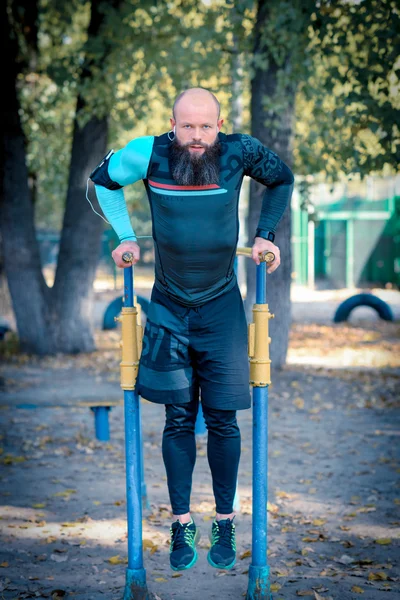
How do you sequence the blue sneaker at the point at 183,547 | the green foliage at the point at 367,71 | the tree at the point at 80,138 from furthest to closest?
the tree at the point at 80,138 < the green foliage at the point at 367,71 < the blue sneaker at the point at 183,547

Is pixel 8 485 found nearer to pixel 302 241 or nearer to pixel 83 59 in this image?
pixel 83 59

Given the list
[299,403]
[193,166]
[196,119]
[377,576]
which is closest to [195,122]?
[196,119]

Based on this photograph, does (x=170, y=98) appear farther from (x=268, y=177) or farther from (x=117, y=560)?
(x=268, y=177)

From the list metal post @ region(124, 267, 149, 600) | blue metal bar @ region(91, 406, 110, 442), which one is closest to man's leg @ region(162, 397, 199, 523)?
metal post @ region(124, 267, 149, 600)

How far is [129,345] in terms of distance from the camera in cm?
354

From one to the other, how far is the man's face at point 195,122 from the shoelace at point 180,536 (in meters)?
1.56

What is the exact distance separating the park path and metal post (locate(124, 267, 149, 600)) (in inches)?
12.0

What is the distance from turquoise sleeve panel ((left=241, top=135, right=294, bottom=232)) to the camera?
134 inches

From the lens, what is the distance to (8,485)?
5734mm

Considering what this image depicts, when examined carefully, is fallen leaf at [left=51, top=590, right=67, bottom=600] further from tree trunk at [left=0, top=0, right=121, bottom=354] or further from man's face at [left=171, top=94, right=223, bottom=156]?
tree trunk at [left=0, top=0, right=121, bottom=354]

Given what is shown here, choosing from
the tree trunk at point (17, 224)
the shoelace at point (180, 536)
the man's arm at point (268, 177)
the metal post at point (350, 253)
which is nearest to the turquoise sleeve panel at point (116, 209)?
the man's arm at point (268, 177)

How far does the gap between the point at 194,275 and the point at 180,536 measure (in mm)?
1101

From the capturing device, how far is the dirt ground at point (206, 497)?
13.3ft

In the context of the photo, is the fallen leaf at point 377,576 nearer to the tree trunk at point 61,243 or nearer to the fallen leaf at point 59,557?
the fallen leaf at point 59,557
